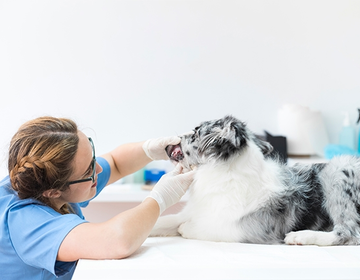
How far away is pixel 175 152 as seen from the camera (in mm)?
1755

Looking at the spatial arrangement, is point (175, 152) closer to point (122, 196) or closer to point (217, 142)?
point (217, 142)

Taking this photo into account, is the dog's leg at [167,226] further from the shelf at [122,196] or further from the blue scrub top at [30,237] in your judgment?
the shelf at [122,196]

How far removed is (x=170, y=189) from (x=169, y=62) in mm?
1741

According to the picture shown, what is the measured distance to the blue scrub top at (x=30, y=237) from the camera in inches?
45.1

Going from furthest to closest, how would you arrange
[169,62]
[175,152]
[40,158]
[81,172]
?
[169,62], [175,152], [81,172], [40,158]

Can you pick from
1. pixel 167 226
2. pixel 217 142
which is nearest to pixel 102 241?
pixel 167 226

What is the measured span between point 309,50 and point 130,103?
Answer: 1526mm

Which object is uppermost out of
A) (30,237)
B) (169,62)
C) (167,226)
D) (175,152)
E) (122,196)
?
(169,62)

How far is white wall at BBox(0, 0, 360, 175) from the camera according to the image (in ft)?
9.54

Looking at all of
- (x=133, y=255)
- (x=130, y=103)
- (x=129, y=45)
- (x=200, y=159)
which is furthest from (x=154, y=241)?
(x=129, y=45)

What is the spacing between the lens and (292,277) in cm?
102

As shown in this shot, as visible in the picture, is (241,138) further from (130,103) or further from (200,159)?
(130,103)

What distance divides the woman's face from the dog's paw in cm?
79

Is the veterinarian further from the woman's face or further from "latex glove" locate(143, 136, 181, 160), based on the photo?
"latex glove" locate(143, 136, 181, 160)
